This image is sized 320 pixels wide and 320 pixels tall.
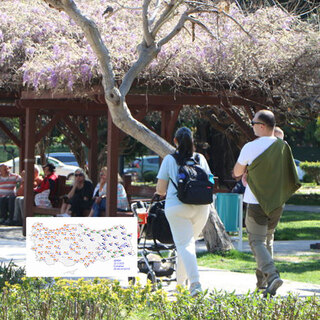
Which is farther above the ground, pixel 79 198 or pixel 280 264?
pixel 79 198

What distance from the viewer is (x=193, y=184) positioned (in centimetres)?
728

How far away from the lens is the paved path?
855 cm

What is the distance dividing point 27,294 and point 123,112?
4.10m

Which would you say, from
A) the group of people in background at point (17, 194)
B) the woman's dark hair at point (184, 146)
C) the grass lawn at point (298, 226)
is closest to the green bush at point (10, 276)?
the woman's dark hair at point (184, 146)

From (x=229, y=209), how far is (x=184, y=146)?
5894 millimetres

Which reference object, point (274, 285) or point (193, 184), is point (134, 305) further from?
point (274, 285)

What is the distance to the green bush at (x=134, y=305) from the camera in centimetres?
532

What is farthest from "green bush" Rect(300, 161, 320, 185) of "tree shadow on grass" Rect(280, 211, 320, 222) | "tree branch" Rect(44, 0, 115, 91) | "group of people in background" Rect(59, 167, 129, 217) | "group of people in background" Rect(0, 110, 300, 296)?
"group of people in background" Rect(0, 110, 300, 296)

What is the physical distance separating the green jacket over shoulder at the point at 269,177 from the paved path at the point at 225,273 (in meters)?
0.91

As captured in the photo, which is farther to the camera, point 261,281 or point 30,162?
point 30,162

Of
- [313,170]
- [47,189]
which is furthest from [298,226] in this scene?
[313,170]

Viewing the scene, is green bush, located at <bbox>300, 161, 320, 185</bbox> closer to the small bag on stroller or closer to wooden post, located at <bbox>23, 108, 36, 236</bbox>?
wooden post, located at <bbox>23, 108, 36, 236</bbox>

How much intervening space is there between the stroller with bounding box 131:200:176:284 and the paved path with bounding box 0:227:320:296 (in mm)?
209

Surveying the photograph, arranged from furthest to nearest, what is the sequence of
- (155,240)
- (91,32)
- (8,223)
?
1. (8,223)
2. (91,32)
3. (155,240)
